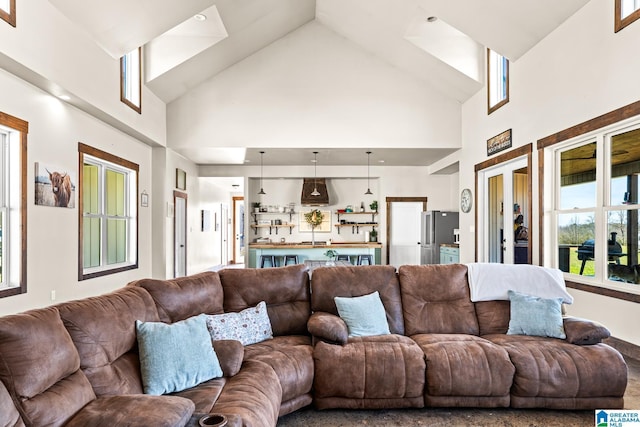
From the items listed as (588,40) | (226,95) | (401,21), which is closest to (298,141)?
(226,95)

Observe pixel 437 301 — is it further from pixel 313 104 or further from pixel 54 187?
pixel 313 104

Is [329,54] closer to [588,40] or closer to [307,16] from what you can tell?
[307,16]

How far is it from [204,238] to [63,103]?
19.7 ft

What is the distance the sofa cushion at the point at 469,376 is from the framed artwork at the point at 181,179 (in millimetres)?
6376

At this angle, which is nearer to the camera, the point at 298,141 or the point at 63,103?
the point at 63,103

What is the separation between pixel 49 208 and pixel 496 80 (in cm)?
608

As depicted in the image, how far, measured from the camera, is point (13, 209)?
388 centimetres

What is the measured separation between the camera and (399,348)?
2838 millimetres

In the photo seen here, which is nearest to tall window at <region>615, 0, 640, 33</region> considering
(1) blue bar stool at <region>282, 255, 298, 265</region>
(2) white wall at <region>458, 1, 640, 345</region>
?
(2) white wall at <region>458, 1, 640, 345</region>

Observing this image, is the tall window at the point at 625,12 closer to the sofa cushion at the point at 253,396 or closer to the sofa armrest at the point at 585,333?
the sofa armrest at the point at 585,333

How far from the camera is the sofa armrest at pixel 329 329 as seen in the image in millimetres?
2879

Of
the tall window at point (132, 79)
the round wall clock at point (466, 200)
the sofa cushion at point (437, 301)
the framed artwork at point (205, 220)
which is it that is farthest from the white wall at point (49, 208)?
the round wall clock at point (466, 200)

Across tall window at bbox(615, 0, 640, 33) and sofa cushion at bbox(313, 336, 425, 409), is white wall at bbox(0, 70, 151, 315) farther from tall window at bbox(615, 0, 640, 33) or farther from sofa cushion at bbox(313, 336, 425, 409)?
tall window at bbox(615, 0, 640, 33)

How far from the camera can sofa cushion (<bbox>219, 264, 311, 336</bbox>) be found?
10.6ft
